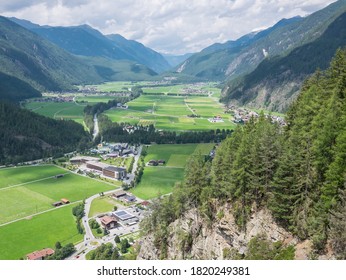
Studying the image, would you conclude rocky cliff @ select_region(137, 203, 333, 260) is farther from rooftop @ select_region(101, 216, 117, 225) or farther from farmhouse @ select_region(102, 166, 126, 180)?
farmhouse @ select_region(102, 166, 126, 180)

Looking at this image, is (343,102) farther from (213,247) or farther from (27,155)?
(27,155)

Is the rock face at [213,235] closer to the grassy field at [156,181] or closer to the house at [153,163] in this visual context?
the grassy field at [156,181]

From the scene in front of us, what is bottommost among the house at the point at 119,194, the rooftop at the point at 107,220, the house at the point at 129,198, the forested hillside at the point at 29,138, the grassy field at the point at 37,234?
the grassy field at the point at 37,234

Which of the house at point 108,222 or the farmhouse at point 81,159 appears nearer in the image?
the house at point 108,222

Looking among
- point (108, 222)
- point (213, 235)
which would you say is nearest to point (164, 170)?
point (108, 222)

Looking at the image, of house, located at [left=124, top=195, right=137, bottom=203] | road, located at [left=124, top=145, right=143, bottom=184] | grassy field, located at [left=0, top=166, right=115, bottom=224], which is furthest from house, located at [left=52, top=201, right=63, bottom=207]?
road, located at [left=124, top=145, right=143, bottom=184]

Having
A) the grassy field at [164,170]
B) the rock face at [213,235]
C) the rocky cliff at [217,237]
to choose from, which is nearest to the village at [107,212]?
the grassy field at [164,170]
